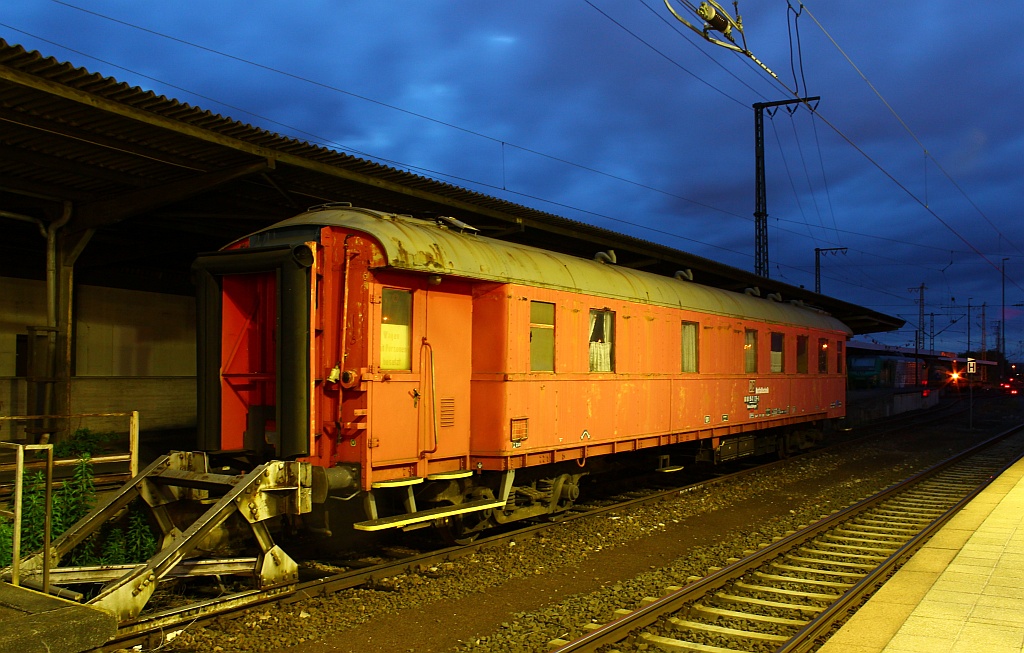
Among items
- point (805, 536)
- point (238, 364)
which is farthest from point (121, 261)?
point (805, 536)

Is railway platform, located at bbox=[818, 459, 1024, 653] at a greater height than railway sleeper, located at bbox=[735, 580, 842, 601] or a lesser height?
greater

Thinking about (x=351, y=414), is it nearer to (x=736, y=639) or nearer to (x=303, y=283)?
(x=303, y=283)

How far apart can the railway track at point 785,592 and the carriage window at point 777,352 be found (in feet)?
14.9

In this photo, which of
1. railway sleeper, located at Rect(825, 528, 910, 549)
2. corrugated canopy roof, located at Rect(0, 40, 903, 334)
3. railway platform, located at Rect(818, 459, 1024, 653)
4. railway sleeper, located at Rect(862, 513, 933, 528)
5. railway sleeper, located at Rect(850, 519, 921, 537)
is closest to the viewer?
railway platform, located at Rect(818, 459, 1024, 653)

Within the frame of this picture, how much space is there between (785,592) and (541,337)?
3884mm

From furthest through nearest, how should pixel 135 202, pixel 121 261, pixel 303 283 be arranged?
pixel 121 261
pixel 135 202
pixel 303 283

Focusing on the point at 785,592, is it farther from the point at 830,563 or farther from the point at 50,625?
the point at 50,625

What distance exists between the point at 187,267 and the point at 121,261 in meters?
2.57

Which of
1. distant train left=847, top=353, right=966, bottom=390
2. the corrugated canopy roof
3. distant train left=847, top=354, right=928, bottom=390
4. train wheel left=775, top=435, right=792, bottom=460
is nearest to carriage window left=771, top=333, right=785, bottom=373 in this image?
train wheel left=775, top=435, right=792, bottom=460

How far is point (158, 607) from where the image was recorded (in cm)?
626

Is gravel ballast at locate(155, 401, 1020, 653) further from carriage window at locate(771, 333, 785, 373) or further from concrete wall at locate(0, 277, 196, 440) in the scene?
concrete wall at locate(0, 277, 196, 440)

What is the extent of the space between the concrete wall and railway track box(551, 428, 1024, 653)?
13.1m

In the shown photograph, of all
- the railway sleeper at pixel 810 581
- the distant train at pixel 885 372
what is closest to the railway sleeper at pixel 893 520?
the railway sleeper at pixel 810 581

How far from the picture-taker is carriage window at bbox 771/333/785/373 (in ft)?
52.1
